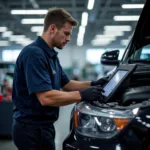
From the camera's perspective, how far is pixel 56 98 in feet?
6.68

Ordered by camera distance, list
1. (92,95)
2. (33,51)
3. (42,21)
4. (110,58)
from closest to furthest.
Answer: (92,95), (33,51), (110,58), (42,21)

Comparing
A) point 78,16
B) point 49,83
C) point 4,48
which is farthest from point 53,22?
point 4,48

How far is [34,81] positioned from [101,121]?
0.56 m

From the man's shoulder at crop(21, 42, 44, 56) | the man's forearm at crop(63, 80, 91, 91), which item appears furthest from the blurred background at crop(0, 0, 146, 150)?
the man's shoulder at crop(21, 42, 44, 56)

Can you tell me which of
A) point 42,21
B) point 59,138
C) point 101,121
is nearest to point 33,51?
point 101,121

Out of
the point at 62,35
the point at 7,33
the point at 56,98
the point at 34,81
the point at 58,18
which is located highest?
the point at 58,18

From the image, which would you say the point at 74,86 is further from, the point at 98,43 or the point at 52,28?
the point at 98,43

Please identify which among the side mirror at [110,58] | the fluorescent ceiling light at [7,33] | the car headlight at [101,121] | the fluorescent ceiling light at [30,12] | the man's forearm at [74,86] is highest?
the fluorescent ceiling light at [30,12]

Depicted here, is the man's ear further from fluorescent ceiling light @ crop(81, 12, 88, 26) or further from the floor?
fluorescent ceiling light @ crop(81, 12, 88, 26)

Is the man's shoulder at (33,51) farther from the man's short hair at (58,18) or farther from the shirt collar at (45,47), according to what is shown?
the man's short hair at (58,18)

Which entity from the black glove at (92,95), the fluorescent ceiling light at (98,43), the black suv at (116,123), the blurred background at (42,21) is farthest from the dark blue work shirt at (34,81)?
the fluorescent ceiling light at (98,43)

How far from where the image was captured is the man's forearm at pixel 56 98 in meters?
2.02

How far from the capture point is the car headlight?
1.61 m

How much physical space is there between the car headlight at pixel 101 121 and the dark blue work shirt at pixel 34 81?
0.37 meters
